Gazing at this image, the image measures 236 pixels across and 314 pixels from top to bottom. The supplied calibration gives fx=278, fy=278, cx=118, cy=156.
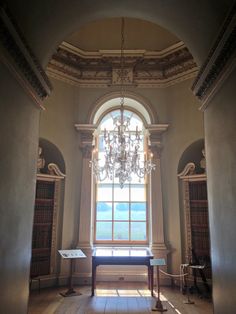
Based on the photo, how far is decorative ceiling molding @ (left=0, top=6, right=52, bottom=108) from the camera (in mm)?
2166

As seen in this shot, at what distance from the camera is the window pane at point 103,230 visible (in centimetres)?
699

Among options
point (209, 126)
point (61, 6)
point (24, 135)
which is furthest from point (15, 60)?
point (209, 126)

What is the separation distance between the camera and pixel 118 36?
7328 mm

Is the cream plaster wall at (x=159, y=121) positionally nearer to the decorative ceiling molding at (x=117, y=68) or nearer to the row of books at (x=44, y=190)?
the decorative ceiling molding at (x=117, y=68)

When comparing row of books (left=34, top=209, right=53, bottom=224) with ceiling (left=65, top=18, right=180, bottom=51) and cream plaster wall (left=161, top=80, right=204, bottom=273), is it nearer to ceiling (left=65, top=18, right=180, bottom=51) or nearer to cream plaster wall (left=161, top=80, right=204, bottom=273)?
cream plaster wall (left=161, top=80, right=204, bottom=273)

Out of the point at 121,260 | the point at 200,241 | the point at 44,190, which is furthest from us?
the point at 44,190

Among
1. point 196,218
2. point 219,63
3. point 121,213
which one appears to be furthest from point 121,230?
point 219,63

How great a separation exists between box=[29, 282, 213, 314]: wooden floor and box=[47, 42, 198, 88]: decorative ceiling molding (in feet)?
15.7

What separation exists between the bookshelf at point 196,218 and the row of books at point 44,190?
2995 millimetres

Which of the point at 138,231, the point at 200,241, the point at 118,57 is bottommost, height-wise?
the point at 200,241

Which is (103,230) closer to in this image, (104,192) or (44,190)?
(104,192)

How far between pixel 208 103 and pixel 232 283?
1874 mm

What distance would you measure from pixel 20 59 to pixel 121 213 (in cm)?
524

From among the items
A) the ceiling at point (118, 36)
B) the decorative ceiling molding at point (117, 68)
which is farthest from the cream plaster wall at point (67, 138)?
the ceiling at point (118, 36)
